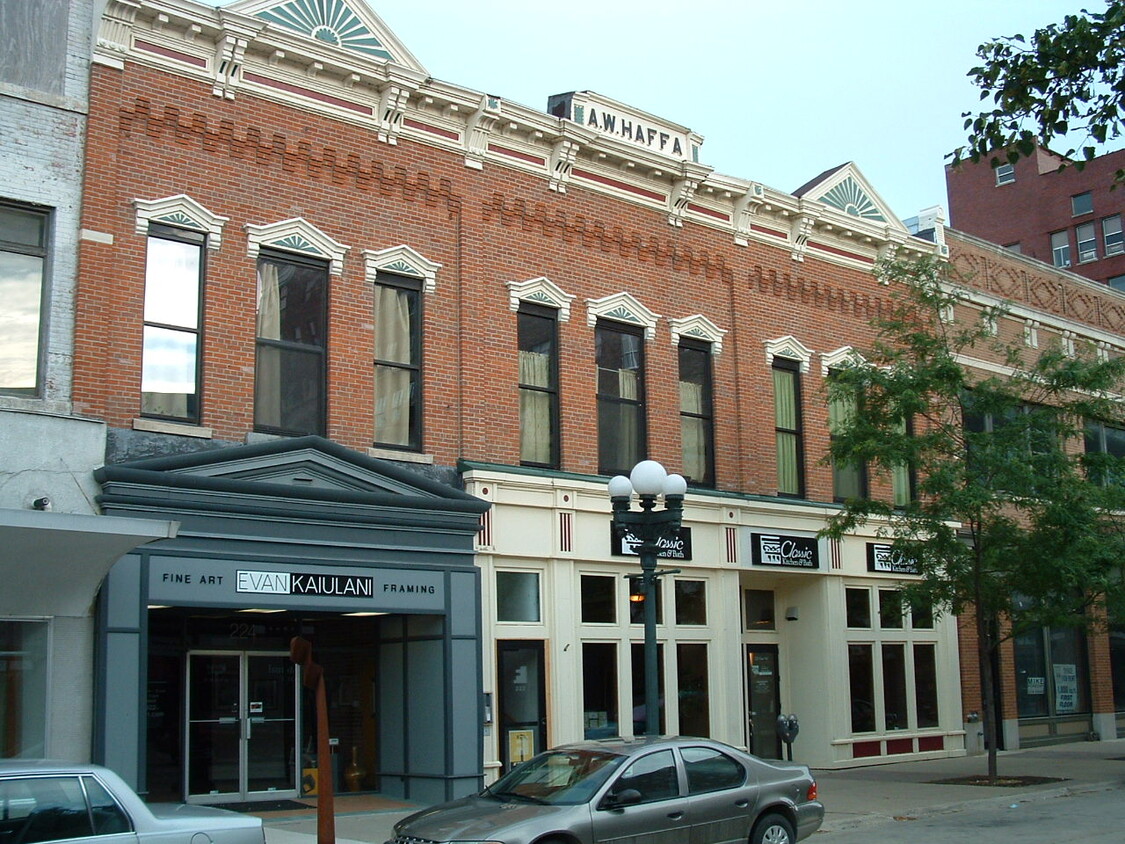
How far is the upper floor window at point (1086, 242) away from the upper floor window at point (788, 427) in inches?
1261

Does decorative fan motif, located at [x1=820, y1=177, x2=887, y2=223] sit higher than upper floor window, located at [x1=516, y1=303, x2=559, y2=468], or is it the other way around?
decorative fan motif, located at [x1=820, y1=177, x2=887, y2=223]

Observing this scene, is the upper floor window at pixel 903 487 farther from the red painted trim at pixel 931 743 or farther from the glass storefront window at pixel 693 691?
the glass storefront window at pixel 693 691

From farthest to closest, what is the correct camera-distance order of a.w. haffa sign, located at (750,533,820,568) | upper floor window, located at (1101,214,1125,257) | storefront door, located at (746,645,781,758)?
1. upper floor window, located at (1101,214,1125,257)
2. storefront door, located at (746,645,781,758)
3. a.w. haffa sign, located at (750,533,820,568)

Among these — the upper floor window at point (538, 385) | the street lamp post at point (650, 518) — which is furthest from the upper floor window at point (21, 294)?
the upper floor window at point (538, 385)

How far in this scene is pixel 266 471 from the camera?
1560 cm

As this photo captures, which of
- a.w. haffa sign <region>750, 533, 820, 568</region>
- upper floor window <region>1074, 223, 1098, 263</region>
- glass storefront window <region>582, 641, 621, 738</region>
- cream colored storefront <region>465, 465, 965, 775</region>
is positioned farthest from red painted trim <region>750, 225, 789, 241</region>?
upper floor window <region>1074, 223, 1098, 263</region>

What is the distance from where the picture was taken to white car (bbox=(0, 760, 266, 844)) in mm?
7984

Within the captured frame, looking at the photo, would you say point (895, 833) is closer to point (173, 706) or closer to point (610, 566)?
point (610, 566)

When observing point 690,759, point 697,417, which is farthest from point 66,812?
point 697,417

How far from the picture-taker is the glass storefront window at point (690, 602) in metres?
20.5

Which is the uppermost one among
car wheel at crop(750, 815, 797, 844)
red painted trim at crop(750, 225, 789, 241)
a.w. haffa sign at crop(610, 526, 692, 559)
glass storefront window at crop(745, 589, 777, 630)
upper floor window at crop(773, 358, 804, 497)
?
red painted trim at crop(750, 225, 789, 241)

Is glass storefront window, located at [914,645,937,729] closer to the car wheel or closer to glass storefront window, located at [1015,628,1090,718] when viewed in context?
glass storefront window, located at [1015,628,1090,718]

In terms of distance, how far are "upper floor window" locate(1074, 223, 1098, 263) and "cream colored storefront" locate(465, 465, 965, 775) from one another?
30586 millimetres

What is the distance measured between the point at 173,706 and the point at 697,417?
9.76 m
